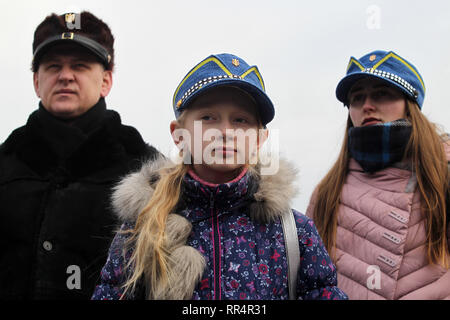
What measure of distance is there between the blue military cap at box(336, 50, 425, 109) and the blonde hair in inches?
59.5

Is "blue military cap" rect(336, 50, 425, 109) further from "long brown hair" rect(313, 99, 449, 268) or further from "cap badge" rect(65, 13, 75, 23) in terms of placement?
"cap badge" rect(65, 13, 75, 23)

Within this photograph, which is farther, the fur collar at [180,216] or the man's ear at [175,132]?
the man's ear at [175,132]

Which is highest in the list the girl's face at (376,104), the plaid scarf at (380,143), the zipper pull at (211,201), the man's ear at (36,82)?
the man's ear at (36,82)

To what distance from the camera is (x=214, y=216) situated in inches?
77.9

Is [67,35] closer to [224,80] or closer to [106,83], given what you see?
[106,83]

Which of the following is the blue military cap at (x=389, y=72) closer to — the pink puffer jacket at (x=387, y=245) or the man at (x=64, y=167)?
the pink puffer jacket at (x=387, y=245)

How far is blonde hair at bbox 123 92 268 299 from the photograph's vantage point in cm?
180

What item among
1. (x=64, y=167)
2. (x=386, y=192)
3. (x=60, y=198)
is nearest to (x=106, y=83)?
(x=64, y=167)

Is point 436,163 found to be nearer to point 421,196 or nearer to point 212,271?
point 421,196

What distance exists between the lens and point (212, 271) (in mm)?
1845

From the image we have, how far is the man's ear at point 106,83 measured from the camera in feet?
9.59

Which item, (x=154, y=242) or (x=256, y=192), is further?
(x=256, y=192)

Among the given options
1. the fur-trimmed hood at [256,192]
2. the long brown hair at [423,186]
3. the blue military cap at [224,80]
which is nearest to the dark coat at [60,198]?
the fur-trimmed hood at [256,192]

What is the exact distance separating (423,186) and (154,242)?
1.73 meters
